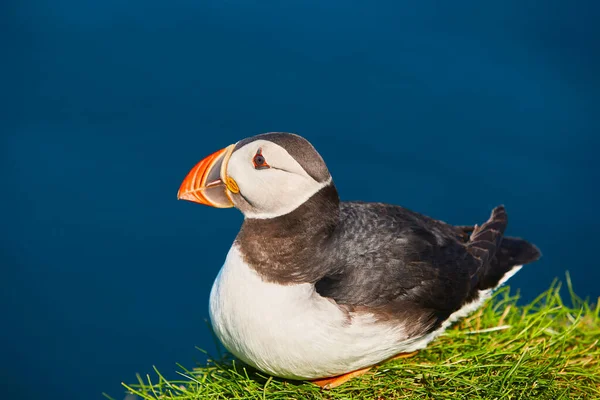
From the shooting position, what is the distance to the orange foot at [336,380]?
330 cm

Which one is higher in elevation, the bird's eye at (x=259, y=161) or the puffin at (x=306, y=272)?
the bird's eye at (x=259, y=161)

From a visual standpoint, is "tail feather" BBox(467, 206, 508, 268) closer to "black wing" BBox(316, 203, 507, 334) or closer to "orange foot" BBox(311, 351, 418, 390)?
"black wing" BBox(316, 203, 507, 334)

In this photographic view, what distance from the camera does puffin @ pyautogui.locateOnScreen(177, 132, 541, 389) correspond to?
2.98 m

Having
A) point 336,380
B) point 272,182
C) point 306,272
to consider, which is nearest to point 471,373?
point 336,380

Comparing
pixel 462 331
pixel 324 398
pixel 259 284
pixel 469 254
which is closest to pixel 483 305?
pixel 462 331

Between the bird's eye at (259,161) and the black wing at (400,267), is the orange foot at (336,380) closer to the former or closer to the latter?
the black wing at (400,267)

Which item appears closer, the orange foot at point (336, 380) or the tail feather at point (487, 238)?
the orange foot at point (336, 380)

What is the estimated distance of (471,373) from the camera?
10.8 feet

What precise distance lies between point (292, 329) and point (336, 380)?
456 millimetres

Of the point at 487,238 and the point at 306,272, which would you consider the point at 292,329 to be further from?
the point at 487,238

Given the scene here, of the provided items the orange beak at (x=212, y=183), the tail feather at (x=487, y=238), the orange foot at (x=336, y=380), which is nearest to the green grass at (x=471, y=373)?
the orange foot at (x=336, y=380)

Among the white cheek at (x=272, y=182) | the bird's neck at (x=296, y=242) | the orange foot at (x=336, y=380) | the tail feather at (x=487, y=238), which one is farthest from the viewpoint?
the tail feather at (x=487, y=238)

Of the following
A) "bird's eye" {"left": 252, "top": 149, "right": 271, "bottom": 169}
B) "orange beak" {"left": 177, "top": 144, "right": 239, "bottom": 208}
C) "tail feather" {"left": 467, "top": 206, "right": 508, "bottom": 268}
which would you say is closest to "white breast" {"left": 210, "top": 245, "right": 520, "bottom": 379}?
"orange beak" {"left": 177, "top": 144, "right": 239, "bottom": 208}

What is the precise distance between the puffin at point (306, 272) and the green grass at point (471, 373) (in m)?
0.13
